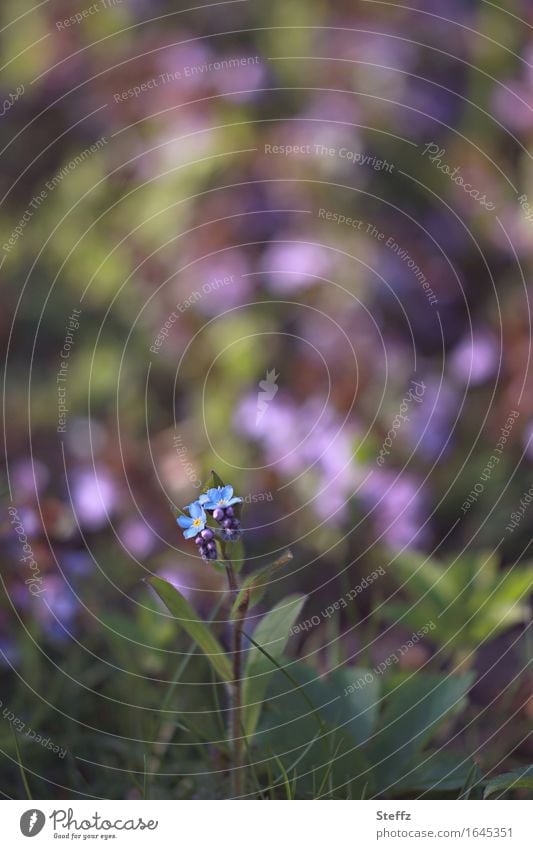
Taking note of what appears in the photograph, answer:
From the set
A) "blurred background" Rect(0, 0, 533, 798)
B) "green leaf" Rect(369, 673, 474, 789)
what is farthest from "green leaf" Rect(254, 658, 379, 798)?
"blurred background" Rect(0, 0, 533, 798)

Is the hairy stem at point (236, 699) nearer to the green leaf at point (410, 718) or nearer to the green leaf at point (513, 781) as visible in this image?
the green leaf at point (410, 718)

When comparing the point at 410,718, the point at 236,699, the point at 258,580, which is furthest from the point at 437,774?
the point at 258,580

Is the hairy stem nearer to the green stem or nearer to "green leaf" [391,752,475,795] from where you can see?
the green stem

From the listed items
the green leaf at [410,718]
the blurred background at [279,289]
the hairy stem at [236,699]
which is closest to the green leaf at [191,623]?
the hairy stem at [236,699]
